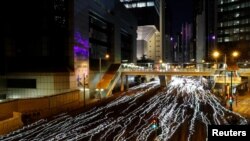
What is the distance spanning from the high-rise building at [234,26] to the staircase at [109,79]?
219 feet

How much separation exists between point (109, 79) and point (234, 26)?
8084 cm

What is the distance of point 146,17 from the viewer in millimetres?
130000

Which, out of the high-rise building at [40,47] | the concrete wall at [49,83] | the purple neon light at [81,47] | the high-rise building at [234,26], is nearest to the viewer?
the concrete wall at [49,83]

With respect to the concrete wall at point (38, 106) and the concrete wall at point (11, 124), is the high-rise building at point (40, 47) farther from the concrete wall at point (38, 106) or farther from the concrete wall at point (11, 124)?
the concrete wall at point (11, 124)

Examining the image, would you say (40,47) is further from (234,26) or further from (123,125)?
(234,26)

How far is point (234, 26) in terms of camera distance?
120 m

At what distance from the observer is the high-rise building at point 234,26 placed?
116 meters

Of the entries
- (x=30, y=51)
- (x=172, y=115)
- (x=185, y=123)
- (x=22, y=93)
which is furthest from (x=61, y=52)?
(x=185, y=123)

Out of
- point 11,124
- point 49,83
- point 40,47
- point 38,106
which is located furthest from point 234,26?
point 11,124

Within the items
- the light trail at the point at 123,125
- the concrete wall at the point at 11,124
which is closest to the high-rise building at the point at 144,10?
the light trail at the point at 123,125

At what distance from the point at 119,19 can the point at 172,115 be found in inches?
1980

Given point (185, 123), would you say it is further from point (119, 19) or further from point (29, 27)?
point (119, 19)

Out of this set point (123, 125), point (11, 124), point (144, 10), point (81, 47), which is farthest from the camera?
point (144, 10)

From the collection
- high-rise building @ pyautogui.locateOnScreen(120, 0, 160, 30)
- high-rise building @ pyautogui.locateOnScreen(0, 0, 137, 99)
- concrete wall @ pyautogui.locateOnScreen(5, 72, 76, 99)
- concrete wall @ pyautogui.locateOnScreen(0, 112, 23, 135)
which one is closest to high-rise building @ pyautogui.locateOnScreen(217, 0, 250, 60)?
high-rise building @ pyautogui.locateOnScreen(120, 0, 160, 30)
